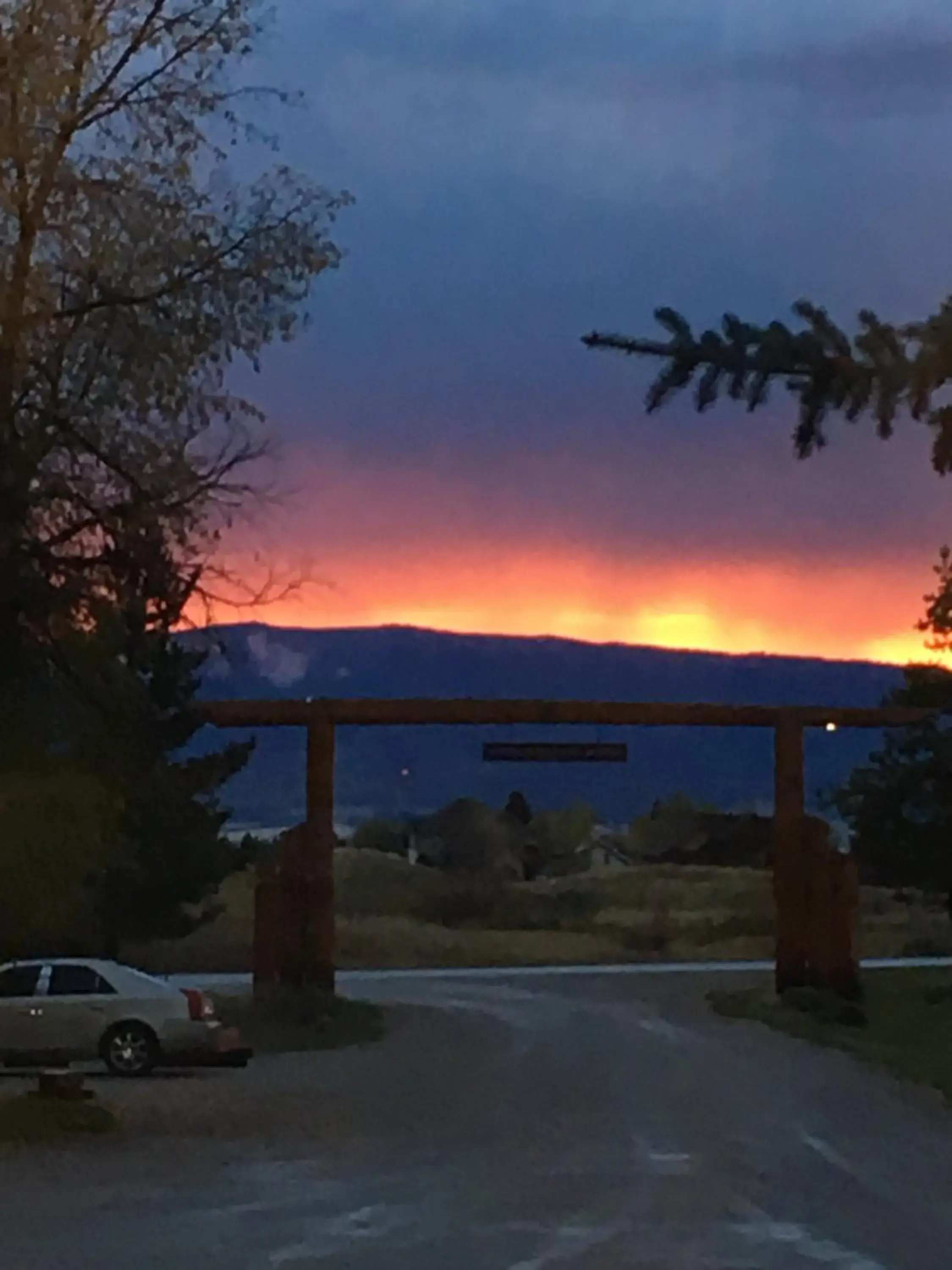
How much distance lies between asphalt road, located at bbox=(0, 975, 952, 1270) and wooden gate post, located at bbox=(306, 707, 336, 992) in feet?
22.6

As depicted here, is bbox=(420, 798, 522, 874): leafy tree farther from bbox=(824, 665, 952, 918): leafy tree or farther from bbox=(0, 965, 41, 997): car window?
bbox=(0, 965, 41, 997): car window

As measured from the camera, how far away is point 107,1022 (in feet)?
80.4

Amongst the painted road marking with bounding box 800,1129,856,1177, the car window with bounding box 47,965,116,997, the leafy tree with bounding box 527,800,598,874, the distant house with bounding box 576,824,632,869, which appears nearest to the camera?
the painted road marking with bounding box 800,1129,856,1177

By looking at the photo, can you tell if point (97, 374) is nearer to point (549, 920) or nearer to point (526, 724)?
point (526, 724)

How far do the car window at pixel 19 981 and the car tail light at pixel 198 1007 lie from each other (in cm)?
193

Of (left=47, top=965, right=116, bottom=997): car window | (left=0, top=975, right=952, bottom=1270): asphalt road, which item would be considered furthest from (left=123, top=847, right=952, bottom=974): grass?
(left=0, top=975, right=952, bottom=1270): asphalt road

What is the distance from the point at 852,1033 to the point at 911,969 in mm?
13840

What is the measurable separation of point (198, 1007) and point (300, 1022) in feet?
24.8

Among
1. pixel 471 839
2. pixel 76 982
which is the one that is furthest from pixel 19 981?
pixel 471 839

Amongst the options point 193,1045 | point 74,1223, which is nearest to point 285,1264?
point 74,1223

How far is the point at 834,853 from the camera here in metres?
35.7

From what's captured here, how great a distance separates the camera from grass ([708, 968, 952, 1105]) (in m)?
24.9

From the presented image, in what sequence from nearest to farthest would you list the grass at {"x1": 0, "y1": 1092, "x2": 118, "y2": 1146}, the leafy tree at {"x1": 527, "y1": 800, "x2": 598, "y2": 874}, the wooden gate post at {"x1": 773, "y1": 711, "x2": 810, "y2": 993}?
the grass at {"x1": 0, "y1": 1092, "x2": 118, "y2": 1146}
the wooden gate post at {"x1": 773, "y1": 711, "x2": 810, "y2": 993}
the leafy tree at {"x1": 527, "y1": 800, "x2": 598, "y2": 874}

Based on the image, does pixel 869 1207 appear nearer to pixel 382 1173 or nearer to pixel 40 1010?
pixel 382 1173
